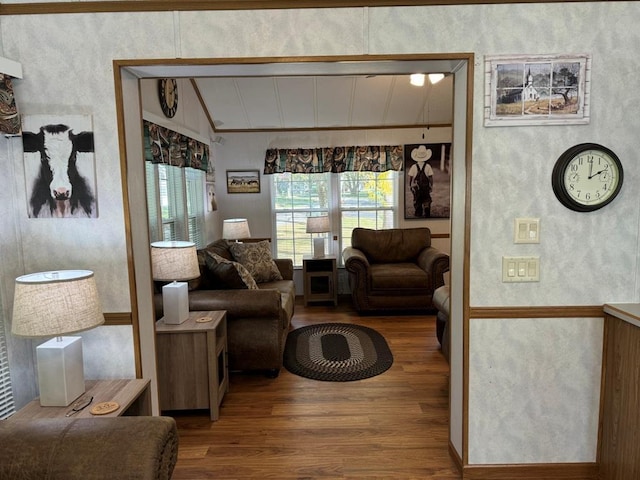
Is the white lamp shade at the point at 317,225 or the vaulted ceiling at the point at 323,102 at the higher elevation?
the vaulted ceiling at the point at 323,102

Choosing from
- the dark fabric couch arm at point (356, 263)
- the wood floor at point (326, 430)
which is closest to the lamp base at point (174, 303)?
the wood floor at point (326, 430)

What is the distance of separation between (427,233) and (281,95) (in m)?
2.64

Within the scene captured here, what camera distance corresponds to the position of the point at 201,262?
3516 mm

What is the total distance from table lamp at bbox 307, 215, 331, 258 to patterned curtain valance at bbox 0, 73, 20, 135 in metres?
3.78

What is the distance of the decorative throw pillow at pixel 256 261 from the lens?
4.65 meters

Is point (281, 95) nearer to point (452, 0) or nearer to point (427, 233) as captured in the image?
point (427, 233)

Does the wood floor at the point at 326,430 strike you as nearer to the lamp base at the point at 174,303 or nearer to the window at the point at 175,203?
the lamp base at the point at 174,303

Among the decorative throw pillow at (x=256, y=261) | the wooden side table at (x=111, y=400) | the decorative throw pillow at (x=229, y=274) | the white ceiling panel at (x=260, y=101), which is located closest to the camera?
the wooden side table at (x=111, y=400)

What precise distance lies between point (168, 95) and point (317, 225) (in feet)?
7.77

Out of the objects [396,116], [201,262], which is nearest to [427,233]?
[396,116]

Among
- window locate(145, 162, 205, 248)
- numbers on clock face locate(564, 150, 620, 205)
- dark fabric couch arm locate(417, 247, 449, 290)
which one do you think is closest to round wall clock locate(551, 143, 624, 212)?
numbers on clock face locate(564, 150, 620, 205)

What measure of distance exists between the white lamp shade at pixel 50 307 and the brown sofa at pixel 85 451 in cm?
38

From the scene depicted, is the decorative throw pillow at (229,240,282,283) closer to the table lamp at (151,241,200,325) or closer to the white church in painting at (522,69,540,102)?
the table lamp at (151,241,200,325)

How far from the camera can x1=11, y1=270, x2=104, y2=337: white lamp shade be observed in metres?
1.56
